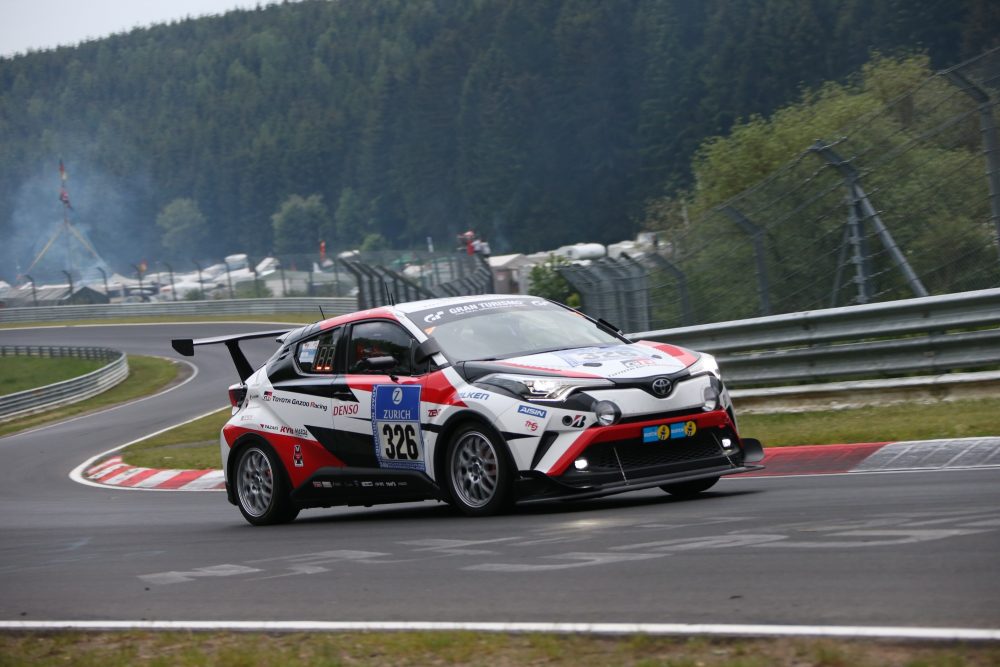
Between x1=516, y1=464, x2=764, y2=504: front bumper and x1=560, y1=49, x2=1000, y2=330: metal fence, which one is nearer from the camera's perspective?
x1=516, y1=464, x2=764, y2=504: front bumper

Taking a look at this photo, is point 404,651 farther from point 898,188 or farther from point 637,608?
point 898,188

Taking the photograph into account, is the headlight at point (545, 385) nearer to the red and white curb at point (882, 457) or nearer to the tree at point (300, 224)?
the red and white curb at point (882, 457)

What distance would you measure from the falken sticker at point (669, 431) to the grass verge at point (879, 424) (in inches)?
115

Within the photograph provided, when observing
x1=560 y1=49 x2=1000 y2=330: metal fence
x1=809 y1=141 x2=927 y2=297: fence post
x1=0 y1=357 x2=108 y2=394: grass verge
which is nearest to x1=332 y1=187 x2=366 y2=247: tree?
x1=0 y1=357 x2=108 y2=394: grass verge

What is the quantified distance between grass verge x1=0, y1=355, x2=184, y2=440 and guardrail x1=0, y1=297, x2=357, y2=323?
7.58 meters

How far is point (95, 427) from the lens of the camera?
29.8 metres

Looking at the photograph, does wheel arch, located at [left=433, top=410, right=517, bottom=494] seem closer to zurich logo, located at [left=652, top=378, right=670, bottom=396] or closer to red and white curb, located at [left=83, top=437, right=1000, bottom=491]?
zurich logo, located at [left=652, top=378, right=670, bottom=396]

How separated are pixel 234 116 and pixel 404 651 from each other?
553ft

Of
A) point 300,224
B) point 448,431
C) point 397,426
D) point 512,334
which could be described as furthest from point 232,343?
point 300,224

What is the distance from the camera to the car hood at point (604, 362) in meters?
8.89

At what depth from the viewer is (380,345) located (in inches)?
398

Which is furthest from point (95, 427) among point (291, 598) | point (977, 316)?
point (291, 598)

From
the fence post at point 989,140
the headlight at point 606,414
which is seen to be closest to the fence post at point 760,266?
the fence post at point 989,140

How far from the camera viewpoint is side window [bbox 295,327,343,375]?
10.6m
